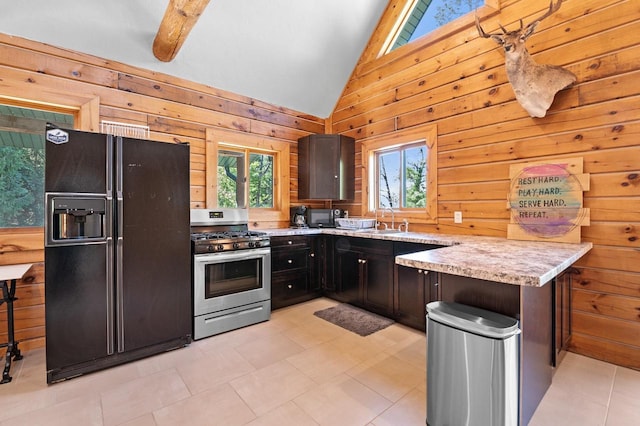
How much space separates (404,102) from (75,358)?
13.6 ft

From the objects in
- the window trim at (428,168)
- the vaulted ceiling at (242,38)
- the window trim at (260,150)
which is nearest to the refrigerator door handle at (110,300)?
the window trim at (260,150)

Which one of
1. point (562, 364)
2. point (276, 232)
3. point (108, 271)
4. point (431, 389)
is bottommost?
point (562, 364)

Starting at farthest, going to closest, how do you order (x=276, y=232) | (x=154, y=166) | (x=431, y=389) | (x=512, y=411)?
(x=276, y=232)
(x=154, y=166)
(x=431, y=389)
(x=512, y=411)

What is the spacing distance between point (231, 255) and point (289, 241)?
847 millimetres

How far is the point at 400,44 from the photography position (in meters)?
4.04

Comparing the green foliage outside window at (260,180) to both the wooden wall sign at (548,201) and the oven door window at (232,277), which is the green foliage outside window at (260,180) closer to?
the oven door window at (232,277)

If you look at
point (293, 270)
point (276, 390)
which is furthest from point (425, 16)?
point (276, 390)

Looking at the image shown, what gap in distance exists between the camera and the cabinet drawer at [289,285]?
355 cm

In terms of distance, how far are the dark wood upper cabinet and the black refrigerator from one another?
6.39 ft

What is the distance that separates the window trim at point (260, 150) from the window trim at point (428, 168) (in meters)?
1.16

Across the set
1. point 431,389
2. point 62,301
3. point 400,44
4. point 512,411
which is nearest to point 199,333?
point 62,301

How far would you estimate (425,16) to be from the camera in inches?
147

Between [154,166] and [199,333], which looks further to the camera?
[199,333]

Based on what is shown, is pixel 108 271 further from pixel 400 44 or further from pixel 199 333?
pixel 400 44
